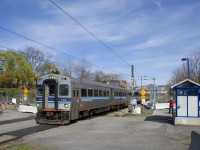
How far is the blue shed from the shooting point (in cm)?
2109

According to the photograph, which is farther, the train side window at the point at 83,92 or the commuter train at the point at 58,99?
the train side window at the point at 83,92

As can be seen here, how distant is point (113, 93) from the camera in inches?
Answer: 1543

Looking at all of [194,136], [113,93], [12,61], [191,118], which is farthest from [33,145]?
[12,61]

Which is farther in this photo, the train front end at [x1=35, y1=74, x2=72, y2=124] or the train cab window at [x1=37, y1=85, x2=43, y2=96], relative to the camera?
the train cab window at [x1=37, y1=85, x2=43, y2=96]

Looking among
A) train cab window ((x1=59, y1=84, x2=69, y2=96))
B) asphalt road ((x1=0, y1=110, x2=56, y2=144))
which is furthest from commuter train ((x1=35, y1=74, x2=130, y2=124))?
asphalt road ((x1=0, y1=110, x2=56, y2=144))

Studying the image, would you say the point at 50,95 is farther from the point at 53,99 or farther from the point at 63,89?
the point at 63,89

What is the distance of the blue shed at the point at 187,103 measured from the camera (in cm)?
2109

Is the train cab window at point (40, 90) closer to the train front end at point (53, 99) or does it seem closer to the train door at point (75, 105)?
the train front end at point (53, 99)

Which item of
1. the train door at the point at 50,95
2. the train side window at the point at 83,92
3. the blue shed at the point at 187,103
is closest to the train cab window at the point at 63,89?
the train door at the point at 50,95

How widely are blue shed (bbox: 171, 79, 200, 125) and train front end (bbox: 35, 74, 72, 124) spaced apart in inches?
269

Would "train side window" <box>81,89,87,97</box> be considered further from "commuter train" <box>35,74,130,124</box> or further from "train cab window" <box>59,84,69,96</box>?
"train cab window" <box>59,84,69,96</box>

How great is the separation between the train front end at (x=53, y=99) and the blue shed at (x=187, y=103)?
6.83 m

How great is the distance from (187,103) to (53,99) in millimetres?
8476

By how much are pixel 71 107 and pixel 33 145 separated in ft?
29.8
